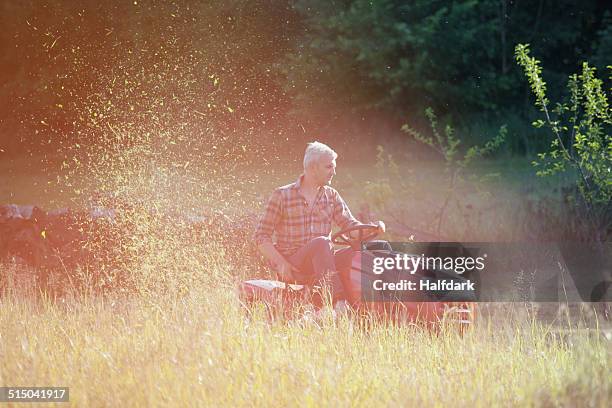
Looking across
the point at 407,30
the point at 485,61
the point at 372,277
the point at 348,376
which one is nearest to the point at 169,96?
the point at 407,30

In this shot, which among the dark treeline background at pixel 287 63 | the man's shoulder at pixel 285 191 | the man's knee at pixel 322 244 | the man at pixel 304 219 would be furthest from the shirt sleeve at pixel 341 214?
the dark treeline background at pixel 287 63

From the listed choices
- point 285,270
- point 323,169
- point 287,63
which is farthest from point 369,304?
point 287,63

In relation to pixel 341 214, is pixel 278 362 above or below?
below

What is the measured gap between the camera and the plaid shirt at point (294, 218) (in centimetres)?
583

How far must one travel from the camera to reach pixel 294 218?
19.2 ft

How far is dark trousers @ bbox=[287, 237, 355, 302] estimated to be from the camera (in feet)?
17.6

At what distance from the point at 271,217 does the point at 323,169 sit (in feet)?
1.51

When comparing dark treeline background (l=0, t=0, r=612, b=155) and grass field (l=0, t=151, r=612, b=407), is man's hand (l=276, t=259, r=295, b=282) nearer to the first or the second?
grass field (l=0, t=151, r=612, b=407)

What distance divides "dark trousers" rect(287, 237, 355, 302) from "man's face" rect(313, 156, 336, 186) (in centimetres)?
43

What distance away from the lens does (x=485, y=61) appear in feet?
57.4

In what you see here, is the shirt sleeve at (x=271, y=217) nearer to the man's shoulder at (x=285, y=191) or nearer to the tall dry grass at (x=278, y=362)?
the man's shoulder at (x=285, y=191)

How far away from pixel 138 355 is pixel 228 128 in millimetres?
13556

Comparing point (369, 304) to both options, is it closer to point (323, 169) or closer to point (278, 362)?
point (323, 169)

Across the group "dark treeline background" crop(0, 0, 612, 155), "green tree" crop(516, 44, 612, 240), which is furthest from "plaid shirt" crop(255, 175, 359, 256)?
"dark treeline background" crop(0, 0, 612, 155)
